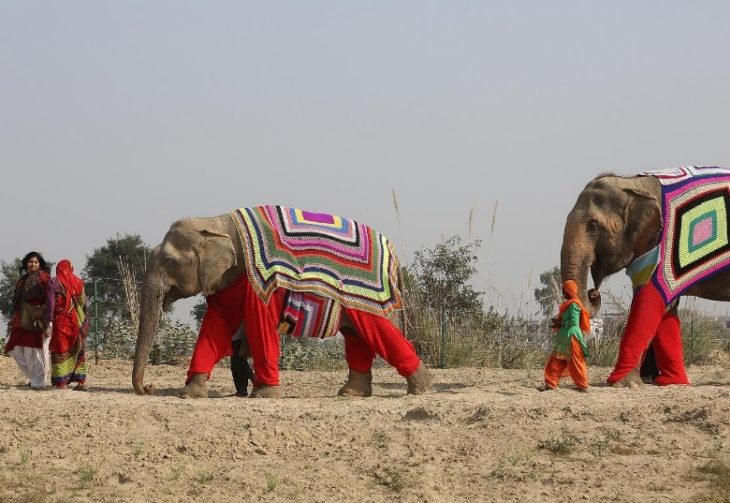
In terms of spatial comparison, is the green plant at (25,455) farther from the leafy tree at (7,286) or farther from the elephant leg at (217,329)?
Result: the leafy tree at (7,286)

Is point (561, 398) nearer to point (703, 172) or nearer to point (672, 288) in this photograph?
point (672, 288)

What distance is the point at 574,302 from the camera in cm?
1268

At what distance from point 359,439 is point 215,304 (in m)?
3.57

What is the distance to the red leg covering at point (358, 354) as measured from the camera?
43.5 ft

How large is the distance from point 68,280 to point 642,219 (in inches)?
236

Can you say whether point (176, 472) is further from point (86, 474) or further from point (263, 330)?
point (263, 330)

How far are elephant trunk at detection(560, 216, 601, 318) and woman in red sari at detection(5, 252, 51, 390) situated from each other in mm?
5360

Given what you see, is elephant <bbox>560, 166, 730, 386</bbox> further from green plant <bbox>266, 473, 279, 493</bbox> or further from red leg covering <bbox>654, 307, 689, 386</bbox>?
green plant <bbox>266, 473, 279, 493</bbox>

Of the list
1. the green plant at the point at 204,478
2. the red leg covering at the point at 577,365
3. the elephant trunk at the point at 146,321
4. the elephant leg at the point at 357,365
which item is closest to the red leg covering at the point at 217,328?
the elephant trunk at the point at 146,321

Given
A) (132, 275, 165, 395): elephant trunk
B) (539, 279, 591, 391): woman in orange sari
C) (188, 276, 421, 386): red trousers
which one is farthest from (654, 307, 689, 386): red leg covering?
(132, 275, 165, 395): elephant trunk

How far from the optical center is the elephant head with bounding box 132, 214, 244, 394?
12719 millimetres

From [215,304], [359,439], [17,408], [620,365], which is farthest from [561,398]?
[17,408]

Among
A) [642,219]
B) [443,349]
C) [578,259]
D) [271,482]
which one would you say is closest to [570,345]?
[578,259]

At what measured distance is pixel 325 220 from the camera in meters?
13.0
